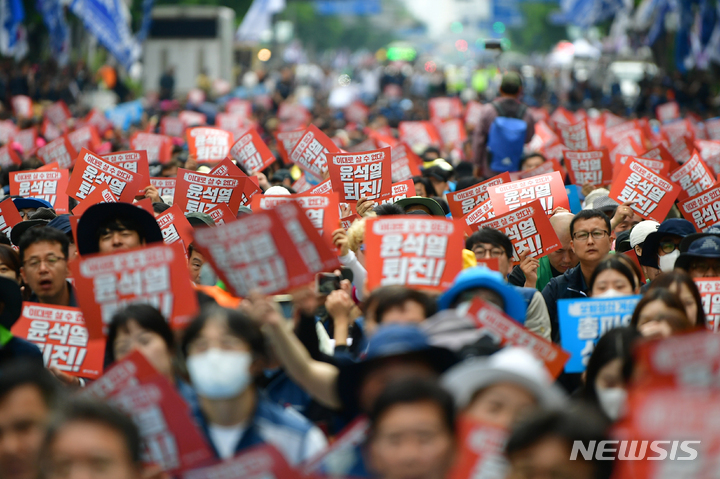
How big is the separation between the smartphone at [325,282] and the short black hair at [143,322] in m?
1.04

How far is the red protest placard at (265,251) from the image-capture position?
4816 millimetres

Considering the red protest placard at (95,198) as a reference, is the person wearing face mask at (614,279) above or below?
below

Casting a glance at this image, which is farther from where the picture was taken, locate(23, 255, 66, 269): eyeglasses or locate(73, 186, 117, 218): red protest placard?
locate(73, 186, 117, 218): red protest placard

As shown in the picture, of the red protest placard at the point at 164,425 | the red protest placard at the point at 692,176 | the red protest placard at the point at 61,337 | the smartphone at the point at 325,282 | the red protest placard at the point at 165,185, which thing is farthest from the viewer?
the red protest placard at the point at 165,185

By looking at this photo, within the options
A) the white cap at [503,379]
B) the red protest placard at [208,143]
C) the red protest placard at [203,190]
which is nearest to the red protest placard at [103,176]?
the red protest placard at [203,190]

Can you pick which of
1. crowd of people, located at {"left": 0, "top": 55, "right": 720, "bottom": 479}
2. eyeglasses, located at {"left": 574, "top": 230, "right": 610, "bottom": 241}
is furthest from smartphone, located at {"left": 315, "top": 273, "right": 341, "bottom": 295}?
eyeglasses, located at {"left": 574, "top": 230, "right": 610, "bottom": 241}

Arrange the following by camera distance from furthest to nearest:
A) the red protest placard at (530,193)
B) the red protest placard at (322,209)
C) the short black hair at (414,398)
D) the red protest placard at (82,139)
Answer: the red protest placard at (82,139) → the red protest placard at (530,193) → the red protest placard at (322,209) → the short black hair at (414,398)

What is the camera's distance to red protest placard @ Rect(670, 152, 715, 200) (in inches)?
402

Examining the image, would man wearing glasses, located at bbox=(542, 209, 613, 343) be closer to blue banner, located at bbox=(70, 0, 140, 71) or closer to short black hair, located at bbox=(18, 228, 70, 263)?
short black hair, located at bbox=(18, 228, 70, 263)

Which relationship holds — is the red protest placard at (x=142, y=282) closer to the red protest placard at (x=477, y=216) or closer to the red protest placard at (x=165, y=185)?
the red protest placard at (x=477, y=216)

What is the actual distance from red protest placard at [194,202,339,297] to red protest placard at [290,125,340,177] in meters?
5.88

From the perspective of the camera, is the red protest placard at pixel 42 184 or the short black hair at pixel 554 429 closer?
the short black hair at pixel 554 429

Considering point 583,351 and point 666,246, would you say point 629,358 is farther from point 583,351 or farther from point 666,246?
point 666,246

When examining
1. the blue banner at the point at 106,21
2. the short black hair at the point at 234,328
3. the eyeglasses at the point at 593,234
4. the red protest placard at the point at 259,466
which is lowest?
the red protest placard at the point at 259,466
